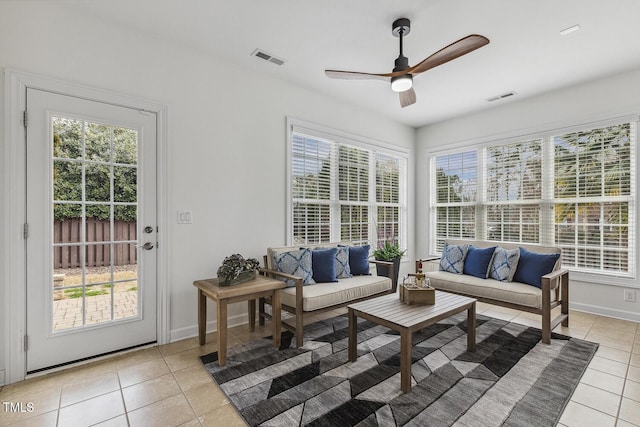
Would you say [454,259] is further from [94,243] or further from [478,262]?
[94,243]

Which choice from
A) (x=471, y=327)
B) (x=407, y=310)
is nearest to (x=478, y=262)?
(x=471, y=327)

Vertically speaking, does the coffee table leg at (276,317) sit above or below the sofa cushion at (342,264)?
below

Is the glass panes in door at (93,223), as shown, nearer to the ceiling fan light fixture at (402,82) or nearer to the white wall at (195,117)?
the white wall at (195,117)

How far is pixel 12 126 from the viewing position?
7.22ft

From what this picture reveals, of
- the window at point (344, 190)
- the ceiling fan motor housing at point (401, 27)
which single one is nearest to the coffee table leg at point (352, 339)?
the window at point (344, 190)

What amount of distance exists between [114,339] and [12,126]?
6.00 feet

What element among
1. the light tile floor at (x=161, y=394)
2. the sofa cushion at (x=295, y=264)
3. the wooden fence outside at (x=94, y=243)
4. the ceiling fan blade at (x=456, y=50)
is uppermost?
the ceiling fan blade at (x=456, y=50)

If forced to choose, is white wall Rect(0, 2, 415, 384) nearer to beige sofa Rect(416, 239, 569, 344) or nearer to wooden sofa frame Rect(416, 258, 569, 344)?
wooden sofa frame Rect(416, 258, 569, 344)

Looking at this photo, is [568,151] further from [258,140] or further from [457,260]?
[258,140]

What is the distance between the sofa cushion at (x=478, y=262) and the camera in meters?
3.57

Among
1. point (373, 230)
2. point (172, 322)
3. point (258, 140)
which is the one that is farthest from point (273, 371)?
point (373, 230)

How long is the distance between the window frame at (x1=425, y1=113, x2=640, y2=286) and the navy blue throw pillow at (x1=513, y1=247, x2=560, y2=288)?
1006 millimetres

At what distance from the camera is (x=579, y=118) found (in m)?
3.78

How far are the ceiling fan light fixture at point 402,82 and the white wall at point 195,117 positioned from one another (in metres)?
1.59
